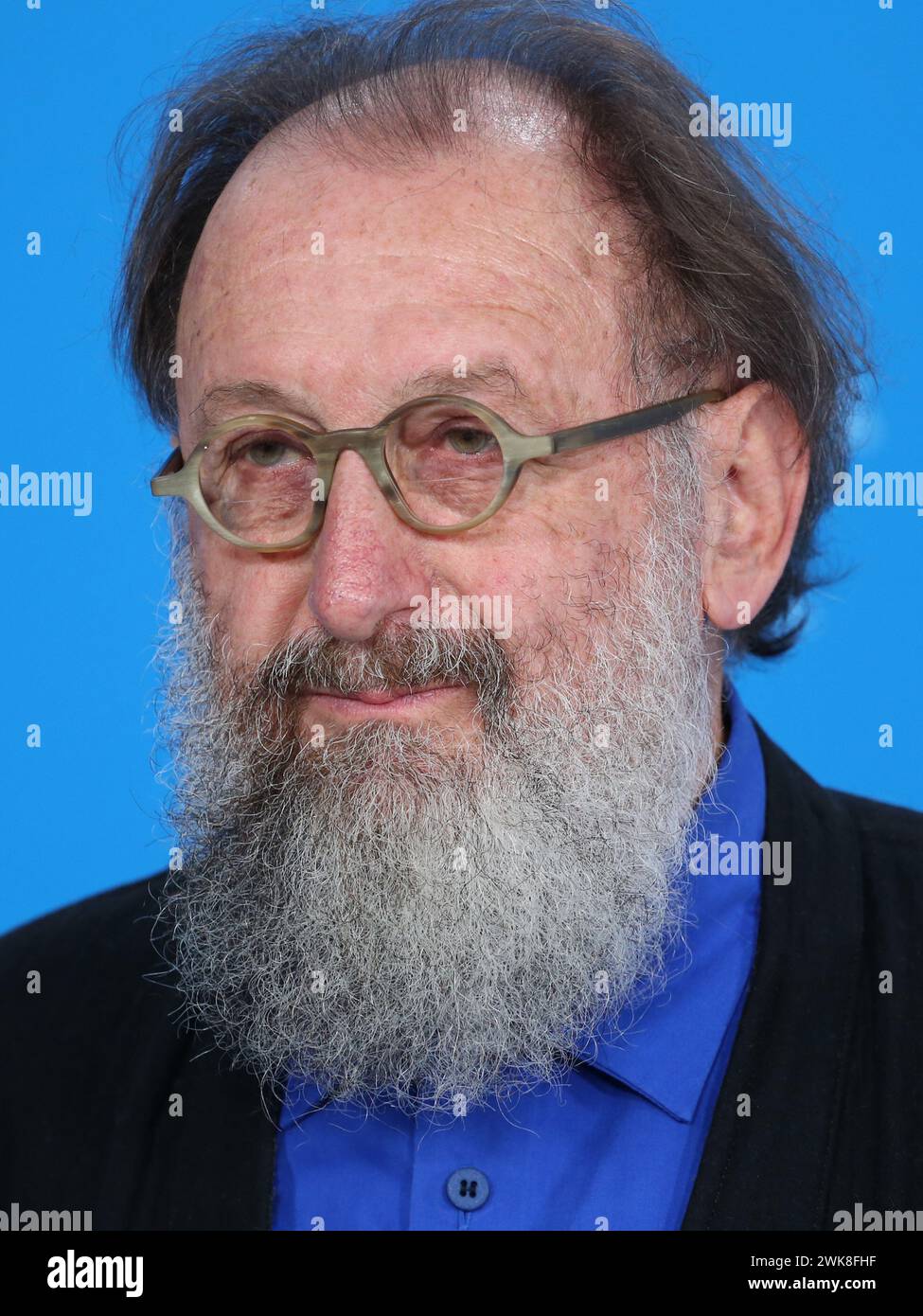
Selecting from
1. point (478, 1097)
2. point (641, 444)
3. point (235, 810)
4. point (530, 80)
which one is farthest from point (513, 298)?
point (478, 1097)

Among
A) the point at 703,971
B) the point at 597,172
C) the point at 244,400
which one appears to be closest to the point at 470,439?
the point at 244,400

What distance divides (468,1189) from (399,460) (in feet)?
3.56

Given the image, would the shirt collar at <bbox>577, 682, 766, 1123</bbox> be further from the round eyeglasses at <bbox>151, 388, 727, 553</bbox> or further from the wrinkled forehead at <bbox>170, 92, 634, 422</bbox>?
the wrinkled forehead at <bbox>170, 92, 634, 422</bbox>

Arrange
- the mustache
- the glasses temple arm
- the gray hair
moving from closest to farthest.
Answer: the mustache, the glasses temple arm, the gray hair

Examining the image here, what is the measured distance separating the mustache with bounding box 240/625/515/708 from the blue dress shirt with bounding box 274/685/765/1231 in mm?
552

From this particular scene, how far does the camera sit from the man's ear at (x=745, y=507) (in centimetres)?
248

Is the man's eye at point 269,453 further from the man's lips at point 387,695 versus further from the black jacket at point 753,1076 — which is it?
the black jacket at point 753,1076

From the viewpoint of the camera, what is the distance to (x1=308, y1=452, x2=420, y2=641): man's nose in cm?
210

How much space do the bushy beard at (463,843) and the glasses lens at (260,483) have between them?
0.69ft

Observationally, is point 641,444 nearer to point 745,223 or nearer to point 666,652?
point 666,652

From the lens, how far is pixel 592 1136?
220 centimetres

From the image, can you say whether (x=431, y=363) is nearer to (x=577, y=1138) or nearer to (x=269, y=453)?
(x=269, y=453)

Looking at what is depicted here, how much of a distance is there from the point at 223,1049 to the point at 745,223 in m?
1.73

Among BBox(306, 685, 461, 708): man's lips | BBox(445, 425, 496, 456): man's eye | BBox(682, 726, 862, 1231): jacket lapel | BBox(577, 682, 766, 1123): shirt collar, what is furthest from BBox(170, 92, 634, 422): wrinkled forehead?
BBox(682, 726, 862, 1231): jacket lapel
